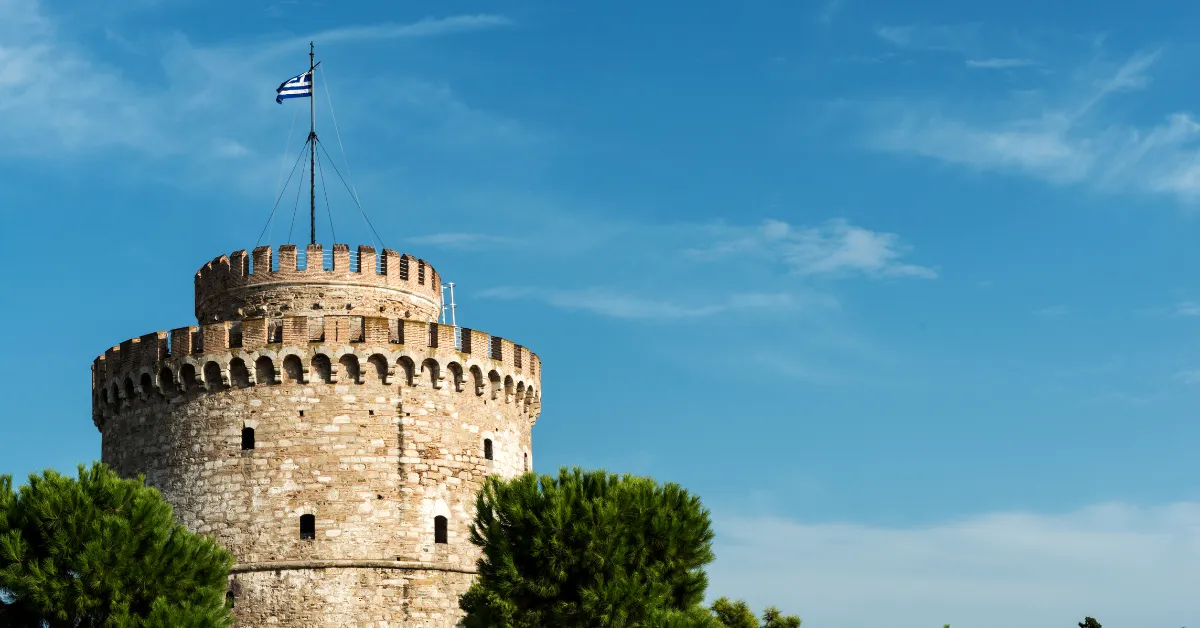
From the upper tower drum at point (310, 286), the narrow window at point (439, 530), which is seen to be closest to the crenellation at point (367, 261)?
the upper tower drum at point (310, 286)

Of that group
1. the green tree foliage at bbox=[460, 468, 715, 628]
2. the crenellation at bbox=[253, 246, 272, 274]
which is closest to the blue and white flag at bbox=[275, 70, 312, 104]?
the crenellation at bbox=[253, 246, 272, 274]

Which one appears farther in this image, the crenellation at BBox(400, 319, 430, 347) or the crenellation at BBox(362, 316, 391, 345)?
the crenellation at BBox(400, 319, 430, 347)

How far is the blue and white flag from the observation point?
152ft

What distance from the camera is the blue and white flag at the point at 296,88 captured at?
152 ft

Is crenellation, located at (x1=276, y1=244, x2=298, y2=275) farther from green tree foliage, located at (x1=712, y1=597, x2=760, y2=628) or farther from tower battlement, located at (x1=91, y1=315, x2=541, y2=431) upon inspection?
green tree foliage, located at (x1=712, y1=597, x2=760, y2=628)

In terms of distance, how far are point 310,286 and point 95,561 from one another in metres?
10.8

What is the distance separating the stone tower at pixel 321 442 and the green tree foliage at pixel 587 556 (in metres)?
2.72

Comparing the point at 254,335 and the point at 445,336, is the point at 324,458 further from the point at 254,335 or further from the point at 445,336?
the point at 445,336

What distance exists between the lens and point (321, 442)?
40.8 meters

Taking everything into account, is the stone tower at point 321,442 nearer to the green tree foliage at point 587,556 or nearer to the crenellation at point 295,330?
the crenellation at point 295,330

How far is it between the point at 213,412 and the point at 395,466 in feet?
15.9

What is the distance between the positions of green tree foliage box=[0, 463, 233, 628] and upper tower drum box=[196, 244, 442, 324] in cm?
795

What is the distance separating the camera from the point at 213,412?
4153 cm

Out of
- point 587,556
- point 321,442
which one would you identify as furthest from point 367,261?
point 587,556
